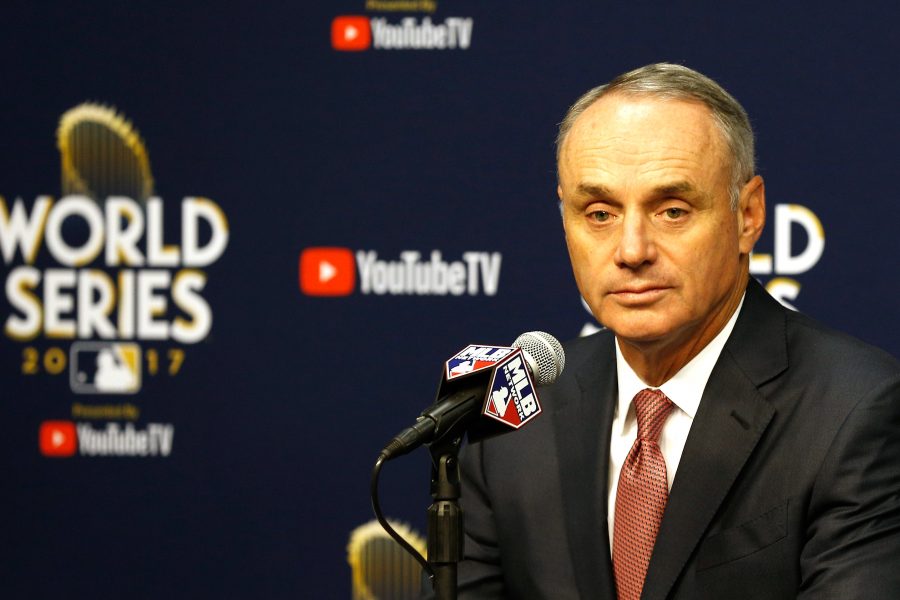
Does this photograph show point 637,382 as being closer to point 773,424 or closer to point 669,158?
point 773,424

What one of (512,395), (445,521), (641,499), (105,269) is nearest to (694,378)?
(641,499)

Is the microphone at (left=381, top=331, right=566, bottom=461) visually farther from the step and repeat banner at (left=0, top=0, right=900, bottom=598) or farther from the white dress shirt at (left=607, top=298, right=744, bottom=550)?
the step and repeat banner at (left=0, top=0, right=900, bottom=598)

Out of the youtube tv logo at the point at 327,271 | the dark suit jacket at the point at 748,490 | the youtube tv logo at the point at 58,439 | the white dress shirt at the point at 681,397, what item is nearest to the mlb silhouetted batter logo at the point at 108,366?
the youtube tv logo at the point at 58,439

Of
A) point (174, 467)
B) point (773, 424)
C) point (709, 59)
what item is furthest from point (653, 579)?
point (174, 467)

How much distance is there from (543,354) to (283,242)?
5.55ft

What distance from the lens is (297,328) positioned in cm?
307

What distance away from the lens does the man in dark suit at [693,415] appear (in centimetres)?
162

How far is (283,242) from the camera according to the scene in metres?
3.07

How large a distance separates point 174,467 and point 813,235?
1.80 m

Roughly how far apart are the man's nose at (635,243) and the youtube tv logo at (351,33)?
4.99 ft

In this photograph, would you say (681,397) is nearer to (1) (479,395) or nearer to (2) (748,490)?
(2) (748,490)

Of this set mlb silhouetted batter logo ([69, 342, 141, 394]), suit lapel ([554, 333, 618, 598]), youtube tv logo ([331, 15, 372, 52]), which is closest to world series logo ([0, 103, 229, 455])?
mlb silhouetted batter logo ([69, 342, 141, 394])

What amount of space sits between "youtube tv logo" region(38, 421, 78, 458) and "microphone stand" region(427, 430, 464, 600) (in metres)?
2.12

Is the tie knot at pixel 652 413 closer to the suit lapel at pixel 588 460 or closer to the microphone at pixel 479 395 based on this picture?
the suit lapel at pixel 588 460
